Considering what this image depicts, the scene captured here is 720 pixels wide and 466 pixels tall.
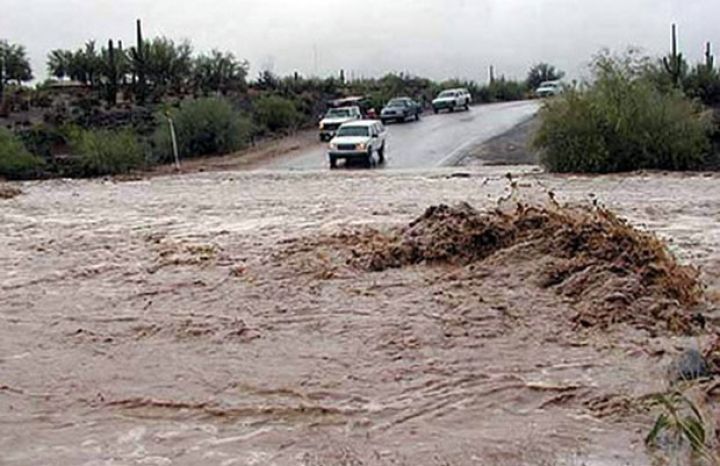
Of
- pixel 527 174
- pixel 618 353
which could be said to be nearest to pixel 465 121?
pixel 527 174

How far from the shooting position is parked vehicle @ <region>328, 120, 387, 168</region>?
143ft

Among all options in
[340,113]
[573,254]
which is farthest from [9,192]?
[340,113]

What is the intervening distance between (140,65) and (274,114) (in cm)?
859

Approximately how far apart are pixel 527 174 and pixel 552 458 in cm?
2905

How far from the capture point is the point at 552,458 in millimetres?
7902

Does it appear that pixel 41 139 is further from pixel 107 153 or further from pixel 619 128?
pixel 619 128

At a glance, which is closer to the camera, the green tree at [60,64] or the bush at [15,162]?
the bush at [15,162]

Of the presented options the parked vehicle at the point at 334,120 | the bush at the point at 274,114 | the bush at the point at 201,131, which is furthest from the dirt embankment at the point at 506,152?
the bush at the point at 274,114

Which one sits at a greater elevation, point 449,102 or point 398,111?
point 449,102

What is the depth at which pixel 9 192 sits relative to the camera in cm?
3538

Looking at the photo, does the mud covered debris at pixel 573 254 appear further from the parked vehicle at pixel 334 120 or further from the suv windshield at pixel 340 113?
the suv windshield at pixel 340 113

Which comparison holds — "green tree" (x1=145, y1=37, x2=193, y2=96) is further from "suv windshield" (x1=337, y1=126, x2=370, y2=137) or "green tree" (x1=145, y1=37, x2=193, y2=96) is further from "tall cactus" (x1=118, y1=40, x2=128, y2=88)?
"suv windshield" (x1=337, y1=126, x2=370, y2=137)

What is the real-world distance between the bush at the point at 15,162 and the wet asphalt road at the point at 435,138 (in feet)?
31.8

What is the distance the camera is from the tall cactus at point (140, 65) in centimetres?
6206
